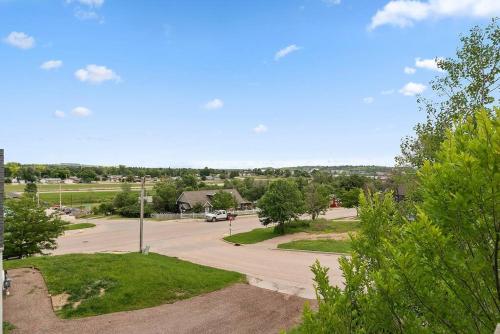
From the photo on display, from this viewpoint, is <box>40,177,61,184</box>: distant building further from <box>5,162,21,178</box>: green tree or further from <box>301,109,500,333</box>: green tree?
<box>301,109,500,333</box>: green tree

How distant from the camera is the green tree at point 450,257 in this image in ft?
7.91

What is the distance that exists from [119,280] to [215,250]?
1267 cm

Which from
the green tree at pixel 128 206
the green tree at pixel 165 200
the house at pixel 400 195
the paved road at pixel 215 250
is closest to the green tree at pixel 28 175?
the green tree at pixel 128 206

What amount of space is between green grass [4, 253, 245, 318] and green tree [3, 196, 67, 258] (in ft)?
14.3

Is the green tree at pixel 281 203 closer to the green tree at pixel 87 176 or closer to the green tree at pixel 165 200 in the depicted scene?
the green tree at pixel 165 200

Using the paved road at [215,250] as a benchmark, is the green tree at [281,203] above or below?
above

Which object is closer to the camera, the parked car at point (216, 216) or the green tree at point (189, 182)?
the parked car at point (216, 216)

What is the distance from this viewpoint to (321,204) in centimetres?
4309

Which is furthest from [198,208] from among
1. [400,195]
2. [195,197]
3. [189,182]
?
[400,195]

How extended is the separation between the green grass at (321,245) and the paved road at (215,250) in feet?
4.11

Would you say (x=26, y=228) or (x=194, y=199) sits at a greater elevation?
(x=26, y=228)

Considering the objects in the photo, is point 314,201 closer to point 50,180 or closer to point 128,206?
point 128,206

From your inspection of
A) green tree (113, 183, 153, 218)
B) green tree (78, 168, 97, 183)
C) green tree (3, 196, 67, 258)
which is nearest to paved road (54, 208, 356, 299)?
green tree (3, 196, 67, 258)

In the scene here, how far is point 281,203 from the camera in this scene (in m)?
34.4
